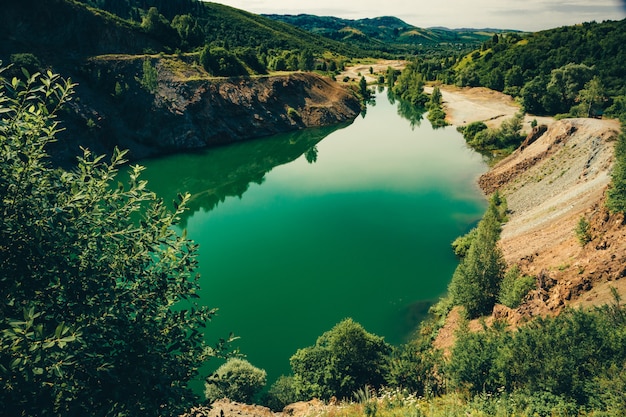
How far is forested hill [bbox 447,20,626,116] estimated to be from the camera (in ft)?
263

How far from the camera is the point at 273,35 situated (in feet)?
633

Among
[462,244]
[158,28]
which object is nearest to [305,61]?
[158,28]

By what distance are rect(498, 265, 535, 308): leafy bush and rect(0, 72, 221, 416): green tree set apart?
1972cm

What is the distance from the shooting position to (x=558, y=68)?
308ft

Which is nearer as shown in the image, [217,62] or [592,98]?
[592,98]

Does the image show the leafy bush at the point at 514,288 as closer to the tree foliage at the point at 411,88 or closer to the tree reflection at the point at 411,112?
the tree reflection at the point at 411,112

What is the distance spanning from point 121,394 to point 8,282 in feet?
9.39

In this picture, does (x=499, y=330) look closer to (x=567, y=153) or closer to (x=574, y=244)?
(x=574, y=244)

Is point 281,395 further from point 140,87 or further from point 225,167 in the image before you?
point 140,87

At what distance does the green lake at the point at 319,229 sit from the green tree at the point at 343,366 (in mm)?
4151

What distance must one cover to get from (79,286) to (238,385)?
50.2 ft

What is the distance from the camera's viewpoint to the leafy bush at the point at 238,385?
65.5 ft

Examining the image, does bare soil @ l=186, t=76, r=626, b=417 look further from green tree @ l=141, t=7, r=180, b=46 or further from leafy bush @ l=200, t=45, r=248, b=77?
green tree @ l=141, t=7, r=180, b=46

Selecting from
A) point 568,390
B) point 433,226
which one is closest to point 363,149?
point 433,226
